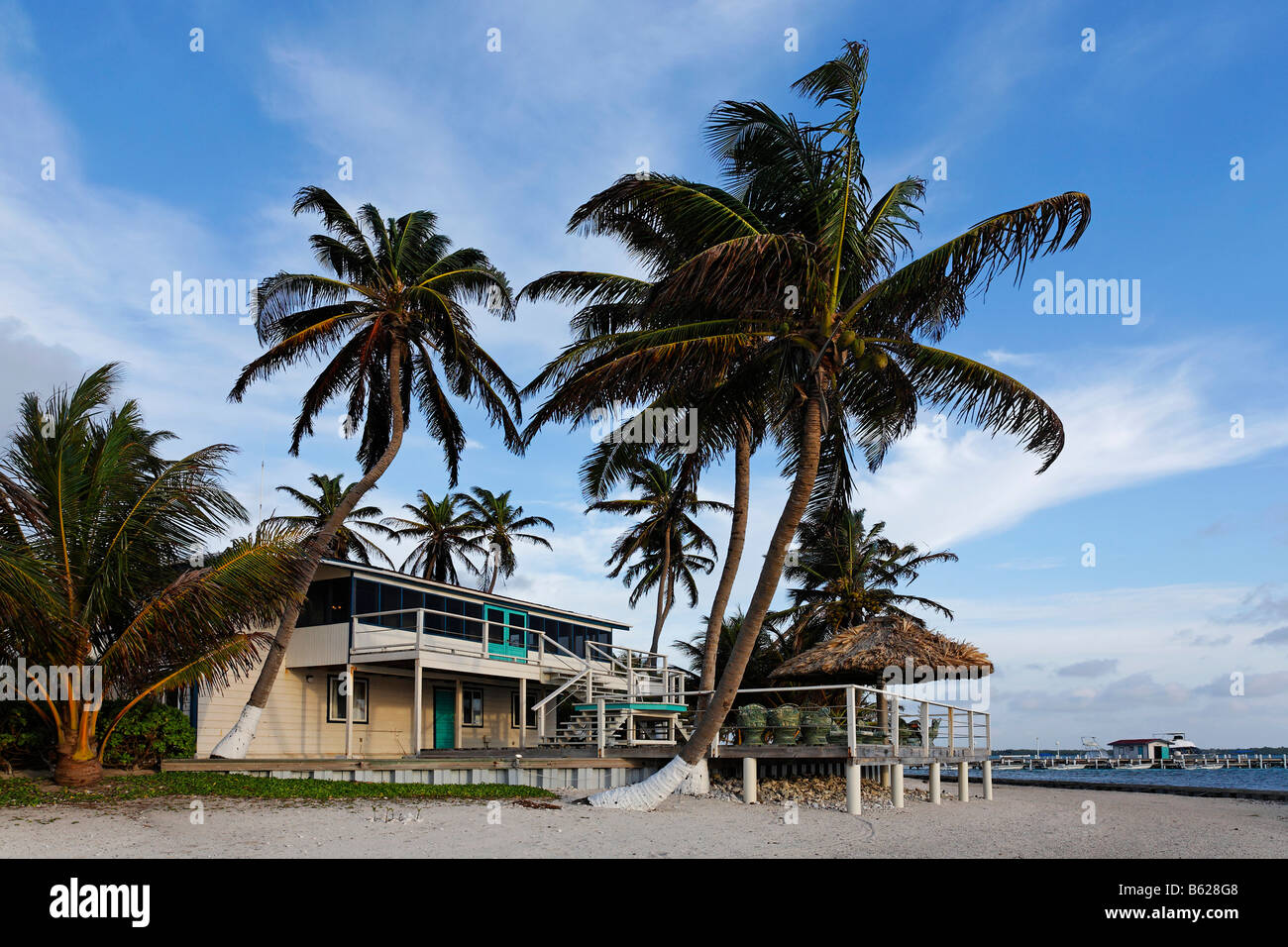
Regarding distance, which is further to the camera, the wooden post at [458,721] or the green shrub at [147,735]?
the wooden post at [458,721]

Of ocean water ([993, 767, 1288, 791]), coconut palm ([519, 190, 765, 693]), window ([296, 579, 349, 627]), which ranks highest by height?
coconut palm ([519, 190, 765, 693])

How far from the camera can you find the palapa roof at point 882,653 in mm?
20922

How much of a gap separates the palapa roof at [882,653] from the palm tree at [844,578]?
9.83 metres

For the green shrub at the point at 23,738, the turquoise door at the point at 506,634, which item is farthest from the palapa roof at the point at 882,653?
the green shrub at the point at 23,738

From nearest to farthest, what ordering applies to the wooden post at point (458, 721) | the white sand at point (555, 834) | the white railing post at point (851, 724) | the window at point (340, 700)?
1. the white sand at point (555, 834)
2. the white railing post at point (851, 724)
3. the window at point (340, 700)
4. the wooden post at point (458, 721)

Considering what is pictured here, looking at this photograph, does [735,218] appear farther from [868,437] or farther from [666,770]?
[666,770]

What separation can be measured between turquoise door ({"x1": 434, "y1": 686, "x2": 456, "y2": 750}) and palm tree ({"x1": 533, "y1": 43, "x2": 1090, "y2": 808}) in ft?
39.3

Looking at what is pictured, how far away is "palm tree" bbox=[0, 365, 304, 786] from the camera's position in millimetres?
14172

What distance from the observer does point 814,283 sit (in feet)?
47.6

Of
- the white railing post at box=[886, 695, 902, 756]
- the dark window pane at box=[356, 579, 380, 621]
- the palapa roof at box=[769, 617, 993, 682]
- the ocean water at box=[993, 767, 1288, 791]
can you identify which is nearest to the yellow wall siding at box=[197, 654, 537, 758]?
the dark window pane at box=[356, 579, 380, 621]

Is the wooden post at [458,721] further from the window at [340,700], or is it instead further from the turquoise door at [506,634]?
the window at [340,700]

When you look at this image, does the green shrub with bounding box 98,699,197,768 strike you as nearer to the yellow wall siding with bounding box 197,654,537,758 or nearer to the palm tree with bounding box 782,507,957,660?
the yellow wall siding with bounding box 197,654,537,758

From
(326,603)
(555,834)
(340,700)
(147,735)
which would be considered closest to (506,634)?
(340,700)
